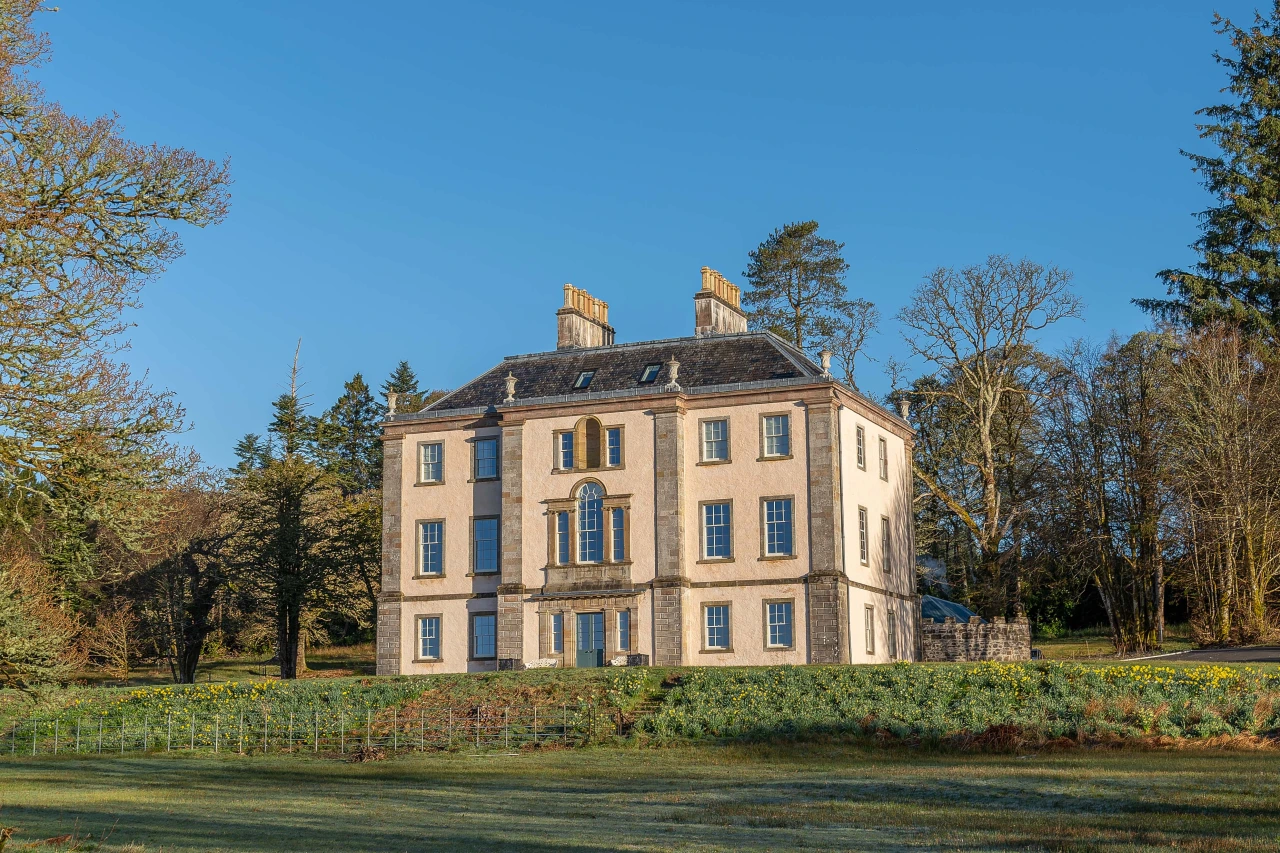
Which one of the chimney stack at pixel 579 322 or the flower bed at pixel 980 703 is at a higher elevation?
the chimney stack at pixel 579 322

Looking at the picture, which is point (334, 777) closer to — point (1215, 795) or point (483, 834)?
point (483, 834)

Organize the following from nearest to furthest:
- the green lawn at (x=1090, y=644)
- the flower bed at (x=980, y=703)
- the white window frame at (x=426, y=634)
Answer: the flower bed at (x=980, y=703) < the white window frame at (x=426, y=634) < the green lawn at (x=1090, y=644)

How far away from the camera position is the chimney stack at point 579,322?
54278 mm

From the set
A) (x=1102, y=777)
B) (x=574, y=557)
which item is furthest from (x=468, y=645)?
(x=1102, y=777)

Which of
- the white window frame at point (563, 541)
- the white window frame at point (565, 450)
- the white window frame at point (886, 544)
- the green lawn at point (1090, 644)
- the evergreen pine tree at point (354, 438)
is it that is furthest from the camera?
the evergreen pine tree at point (354, 438)

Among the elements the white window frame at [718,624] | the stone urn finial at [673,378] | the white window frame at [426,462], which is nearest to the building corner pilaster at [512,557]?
the white window frame at [426,462]

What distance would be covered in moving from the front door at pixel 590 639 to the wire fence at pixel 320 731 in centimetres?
909

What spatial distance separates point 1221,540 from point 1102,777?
1161 inches

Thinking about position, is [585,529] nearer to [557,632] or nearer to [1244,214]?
[557,632]

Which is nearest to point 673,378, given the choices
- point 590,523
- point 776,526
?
point 590,523

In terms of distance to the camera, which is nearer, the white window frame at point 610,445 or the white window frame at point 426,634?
the white window frame at point 610,445

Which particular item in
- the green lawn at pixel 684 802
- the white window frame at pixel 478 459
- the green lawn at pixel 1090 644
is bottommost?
the green lawn at pixel 684 802

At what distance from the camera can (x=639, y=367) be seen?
50531 mm

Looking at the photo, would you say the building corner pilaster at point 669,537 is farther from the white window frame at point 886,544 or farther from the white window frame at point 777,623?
the white window frame at point 886,544
